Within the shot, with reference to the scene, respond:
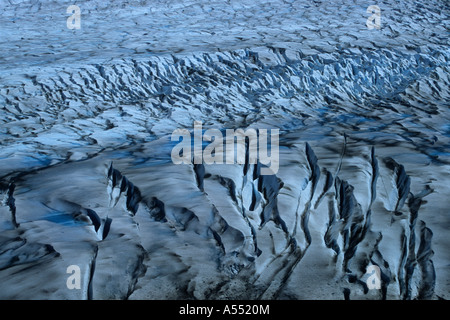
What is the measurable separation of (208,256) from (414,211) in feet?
3.93

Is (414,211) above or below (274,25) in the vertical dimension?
below

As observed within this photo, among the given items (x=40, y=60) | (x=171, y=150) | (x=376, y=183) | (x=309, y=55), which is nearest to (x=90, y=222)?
(x=171, y=150)

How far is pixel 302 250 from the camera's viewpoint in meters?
2.23

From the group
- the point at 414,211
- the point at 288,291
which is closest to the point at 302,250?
the point at 288,291

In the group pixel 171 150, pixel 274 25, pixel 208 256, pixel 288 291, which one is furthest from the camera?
pixel 274 25

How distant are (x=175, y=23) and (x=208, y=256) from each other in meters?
5.69

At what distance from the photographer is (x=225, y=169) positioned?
2.85 meters

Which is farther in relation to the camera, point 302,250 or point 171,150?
point 171,150

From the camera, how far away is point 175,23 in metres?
7.09

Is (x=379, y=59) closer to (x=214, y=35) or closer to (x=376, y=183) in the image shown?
(x=214, y=35)

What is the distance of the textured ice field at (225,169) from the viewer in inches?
79.7

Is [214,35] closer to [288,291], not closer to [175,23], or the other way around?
[175,23]

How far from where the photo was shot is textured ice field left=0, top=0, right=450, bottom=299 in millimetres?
2025

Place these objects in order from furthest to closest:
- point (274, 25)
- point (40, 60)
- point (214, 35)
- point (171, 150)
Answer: point (274, 25)
point (214, 35)
point (40, 60)
point (171, 150)
